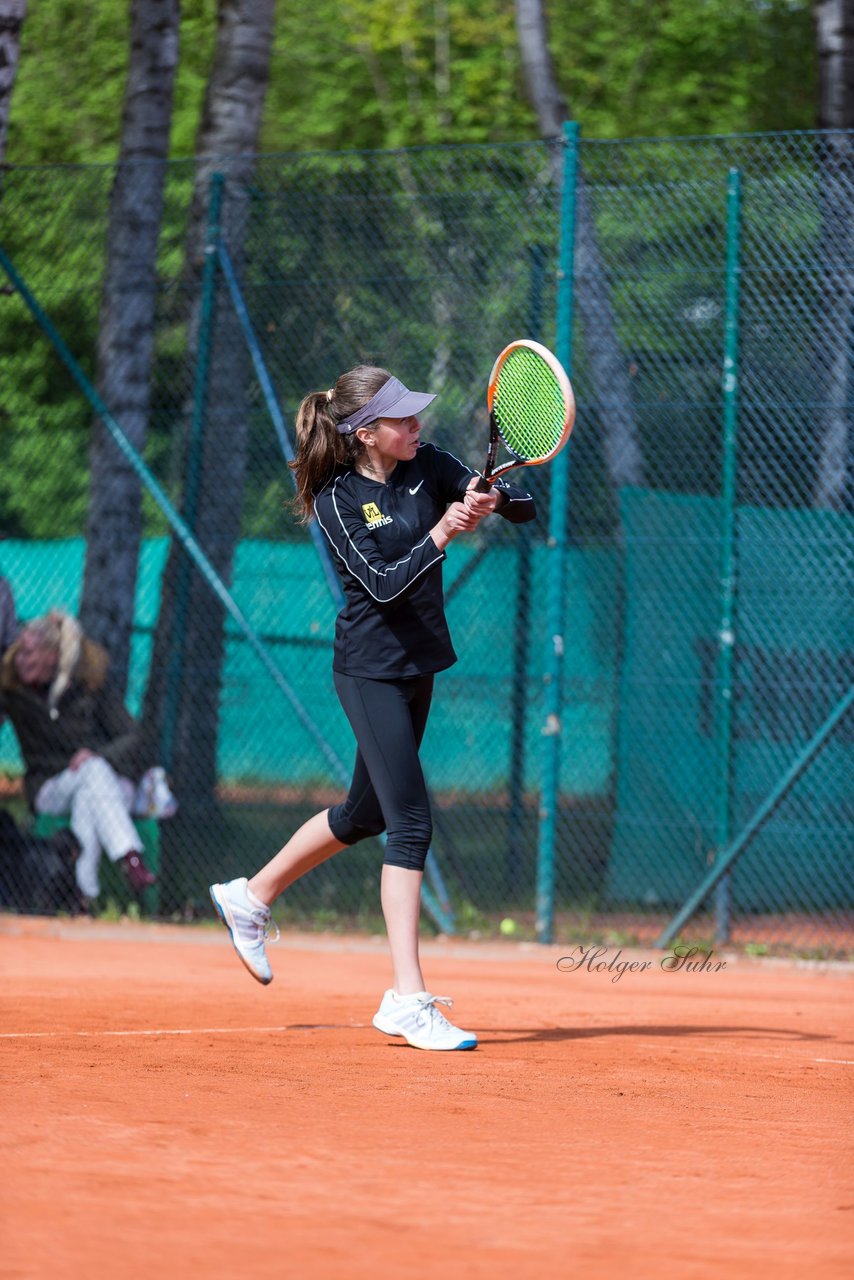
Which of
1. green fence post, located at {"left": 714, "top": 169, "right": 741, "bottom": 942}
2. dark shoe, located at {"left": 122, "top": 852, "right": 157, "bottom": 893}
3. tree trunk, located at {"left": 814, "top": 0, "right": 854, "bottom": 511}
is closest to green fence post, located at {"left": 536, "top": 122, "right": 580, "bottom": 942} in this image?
green fence post, located at {"left": 714, "top": 169, "right": 741, "bottom": 942}

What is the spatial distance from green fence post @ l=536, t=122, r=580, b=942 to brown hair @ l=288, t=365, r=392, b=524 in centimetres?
287

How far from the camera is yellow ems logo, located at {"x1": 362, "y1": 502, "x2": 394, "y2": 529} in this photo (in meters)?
4.89

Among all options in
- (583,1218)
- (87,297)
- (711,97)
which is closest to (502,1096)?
(583,1218)

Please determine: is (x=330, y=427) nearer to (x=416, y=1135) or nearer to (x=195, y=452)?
(x=416, y=1135)

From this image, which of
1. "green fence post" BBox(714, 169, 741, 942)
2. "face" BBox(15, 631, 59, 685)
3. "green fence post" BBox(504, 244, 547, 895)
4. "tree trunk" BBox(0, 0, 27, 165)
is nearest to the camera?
"green fence post" BBox(714, 169, 741, 942)

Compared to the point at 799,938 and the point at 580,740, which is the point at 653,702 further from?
the point at 799,938

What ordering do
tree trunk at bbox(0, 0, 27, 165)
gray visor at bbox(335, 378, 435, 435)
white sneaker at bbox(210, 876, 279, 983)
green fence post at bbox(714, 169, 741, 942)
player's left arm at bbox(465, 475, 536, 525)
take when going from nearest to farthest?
player's left arm at bbox(465, 475, 536, 525) → gray visor at bbox(335, 378, 435, 435) → white sneaker at bbox(210, 876, 279, 983) → green fence post at bbox(714, 169, 741, 942) → tree trunk at bbox(0, 0, 27, 165)

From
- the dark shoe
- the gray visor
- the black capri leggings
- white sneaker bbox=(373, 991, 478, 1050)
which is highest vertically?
the gray visor

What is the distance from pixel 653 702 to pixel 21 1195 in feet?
17.7

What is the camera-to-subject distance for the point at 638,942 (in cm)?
775

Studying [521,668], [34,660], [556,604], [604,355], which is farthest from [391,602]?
[34,660]

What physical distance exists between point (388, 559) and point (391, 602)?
167 millimetres
